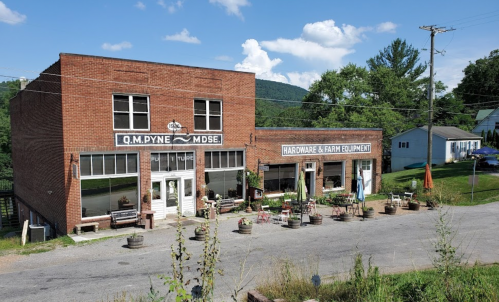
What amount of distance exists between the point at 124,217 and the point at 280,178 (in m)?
10.1

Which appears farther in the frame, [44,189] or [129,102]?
[44,189]

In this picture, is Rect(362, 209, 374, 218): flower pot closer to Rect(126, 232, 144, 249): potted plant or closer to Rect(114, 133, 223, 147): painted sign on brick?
Rect(114, 133, 223, 147): painted sign on brick

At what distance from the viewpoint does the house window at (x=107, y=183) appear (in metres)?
16.9

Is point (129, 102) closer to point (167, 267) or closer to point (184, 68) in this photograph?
point (184, 68)

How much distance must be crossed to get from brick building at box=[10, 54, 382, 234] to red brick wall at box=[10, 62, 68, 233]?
0.06 m

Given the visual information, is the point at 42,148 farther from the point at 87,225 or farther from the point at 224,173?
the point at 224,173

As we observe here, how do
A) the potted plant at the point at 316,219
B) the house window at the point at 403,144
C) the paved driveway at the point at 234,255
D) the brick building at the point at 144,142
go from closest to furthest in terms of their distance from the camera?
the paved driveway at the point at 234,255 < the brick building at the point at 144,142 < the potted plant at the point at 316,219 < the house window at the point at 403,144

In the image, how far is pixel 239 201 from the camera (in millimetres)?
21594

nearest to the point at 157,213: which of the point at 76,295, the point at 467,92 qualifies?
the point at 76,295

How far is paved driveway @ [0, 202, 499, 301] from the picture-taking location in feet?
33.0

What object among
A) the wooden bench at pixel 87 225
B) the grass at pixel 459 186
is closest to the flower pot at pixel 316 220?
the grass at pixel 459 186

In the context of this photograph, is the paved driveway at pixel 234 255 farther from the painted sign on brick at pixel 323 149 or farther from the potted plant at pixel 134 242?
the painted sign on brick at pixel 323 149

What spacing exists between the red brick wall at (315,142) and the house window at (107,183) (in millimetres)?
6847

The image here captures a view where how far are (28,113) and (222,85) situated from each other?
12643mm
